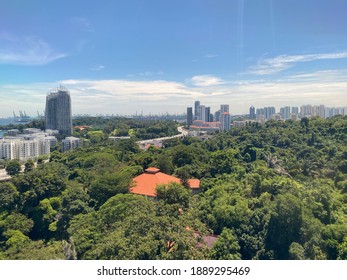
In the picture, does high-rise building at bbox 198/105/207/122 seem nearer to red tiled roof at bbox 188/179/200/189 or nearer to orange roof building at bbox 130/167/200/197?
red tiled roof at bbox 188/179/200/189

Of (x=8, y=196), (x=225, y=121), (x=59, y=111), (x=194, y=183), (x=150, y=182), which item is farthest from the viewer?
(x=225, y=121)

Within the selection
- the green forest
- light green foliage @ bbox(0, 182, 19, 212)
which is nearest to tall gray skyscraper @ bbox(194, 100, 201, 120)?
the green forest

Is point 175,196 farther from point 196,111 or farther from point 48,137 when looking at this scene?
point 196,111

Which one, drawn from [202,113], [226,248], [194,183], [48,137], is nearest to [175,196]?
[226,248]

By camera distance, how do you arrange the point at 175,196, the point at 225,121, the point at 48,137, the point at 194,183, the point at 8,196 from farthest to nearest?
the point at 225,121, the point at 48,137, the point at 194,183, the point at 8,196, the point at 175,196

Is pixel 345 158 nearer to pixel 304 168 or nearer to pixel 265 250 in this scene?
pixel 304 168

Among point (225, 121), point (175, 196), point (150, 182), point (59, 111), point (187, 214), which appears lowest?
point (150, 182)

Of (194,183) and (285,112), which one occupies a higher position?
(285,112)
